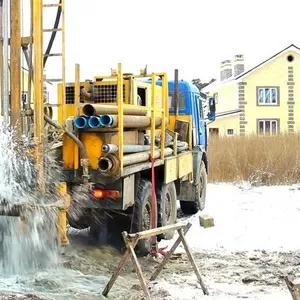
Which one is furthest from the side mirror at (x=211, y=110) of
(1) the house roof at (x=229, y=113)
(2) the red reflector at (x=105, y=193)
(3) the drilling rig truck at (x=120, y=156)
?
(1) the house roof at (x=229, y=113)

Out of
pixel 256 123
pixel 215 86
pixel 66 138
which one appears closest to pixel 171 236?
pixel 66 138

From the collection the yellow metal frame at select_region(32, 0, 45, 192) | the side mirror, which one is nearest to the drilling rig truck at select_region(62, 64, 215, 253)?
the yellow metal frame at select_region(32, 0, 45, 192)

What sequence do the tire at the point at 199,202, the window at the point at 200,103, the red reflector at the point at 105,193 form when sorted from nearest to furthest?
the red reflector at the point at 105,193, the window at the point at 200,103, the tire at the point at 199,202

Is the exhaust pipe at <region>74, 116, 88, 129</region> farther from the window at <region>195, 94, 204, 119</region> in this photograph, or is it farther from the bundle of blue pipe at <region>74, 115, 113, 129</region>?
the window at <region>195, 94, 204, 119</region>

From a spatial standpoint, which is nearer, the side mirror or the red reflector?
the red reflector

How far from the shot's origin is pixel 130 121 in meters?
8.09

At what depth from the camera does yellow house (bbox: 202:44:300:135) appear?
140ft

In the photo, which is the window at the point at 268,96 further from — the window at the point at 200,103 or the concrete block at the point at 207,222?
the concrete block at the point at 207,222

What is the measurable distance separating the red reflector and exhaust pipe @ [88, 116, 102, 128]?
3.16ft

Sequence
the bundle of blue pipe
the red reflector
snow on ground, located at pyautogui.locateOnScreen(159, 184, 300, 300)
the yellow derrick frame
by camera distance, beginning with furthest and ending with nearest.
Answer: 1. the red reflector
2. the yellow derrick frame
3. the bundle of blue pipe
4. snow on ground, located at pyautogui.locateOnScreen(159, 184, 300, 300)

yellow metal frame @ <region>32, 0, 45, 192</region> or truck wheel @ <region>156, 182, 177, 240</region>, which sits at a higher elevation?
yellow metal frame @ <region>32, 0, 45, 192</region>

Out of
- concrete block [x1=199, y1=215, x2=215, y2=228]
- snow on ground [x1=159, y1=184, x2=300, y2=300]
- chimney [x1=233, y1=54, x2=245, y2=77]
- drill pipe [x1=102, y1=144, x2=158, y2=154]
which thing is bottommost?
snow on ground [x1=159, y1=184, x2=300, y2=300]

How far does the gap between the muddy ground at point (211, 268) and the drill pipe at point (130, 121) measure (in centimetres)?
179

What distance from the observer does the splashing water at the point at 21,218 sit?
677 cm
